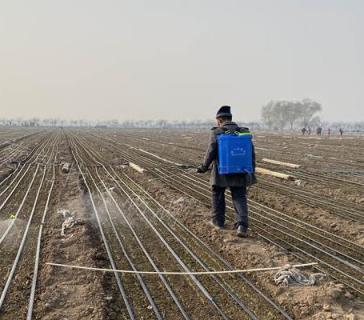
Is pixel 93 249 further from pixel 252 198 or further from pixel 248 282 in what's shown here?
pixel 252 198

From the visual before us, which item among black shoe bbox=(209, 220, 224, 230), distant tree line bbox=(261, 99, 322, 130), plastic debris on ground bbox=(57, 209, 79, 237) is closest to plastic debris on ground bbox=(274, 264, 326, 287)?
black shoe bbox=(209, 220, 224, 230)

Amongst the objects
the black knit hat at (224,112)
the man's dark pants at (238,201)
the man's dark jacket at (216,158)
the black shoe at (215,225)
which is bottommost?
the black shoe at (215,225)

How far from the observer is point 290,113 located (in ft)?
474

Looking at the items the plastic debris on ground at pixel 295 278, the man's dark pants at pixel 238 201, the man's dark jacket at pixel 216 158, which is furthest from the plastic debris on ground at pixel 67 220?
the plastic debris on ground at pixel 295 278

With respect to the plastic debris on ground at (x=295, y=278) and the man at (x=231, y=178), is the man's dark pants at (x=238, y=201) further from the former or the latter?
the plastic debris on ground at (x=295, y=278)

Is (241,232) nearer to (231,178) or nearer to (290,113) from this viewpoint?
(231,178)

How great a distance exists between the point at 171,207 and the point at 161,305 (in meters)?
5.44

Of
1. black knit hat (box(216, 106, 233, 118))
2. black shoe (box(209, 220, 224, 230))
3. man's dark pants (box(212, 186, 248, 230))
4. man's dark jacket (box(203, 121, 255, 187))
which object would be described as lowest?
black shoe (box(209, 220, 224, 230))

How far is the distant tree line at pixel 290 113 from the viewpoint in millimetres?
142750

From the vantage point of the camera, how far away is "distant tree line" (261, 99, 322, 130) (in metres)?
143

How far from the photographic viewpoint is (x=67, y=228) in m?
8.42

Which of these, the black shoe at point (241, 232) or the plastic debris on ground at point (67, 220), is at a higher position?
the black shoe at point (241, 232)

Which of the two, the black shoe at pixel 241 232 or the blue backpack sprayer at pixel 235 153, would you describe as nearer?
the blue backpack sprayer at pixel 235 153

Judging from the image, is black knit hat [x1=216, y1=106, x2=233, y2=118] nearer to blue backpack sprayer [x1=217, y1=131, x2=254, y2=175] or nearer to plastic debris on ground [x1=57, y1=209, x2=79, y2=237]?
blue backpack sprayer [x1=217, y1=131, x2=254, y2=175]
